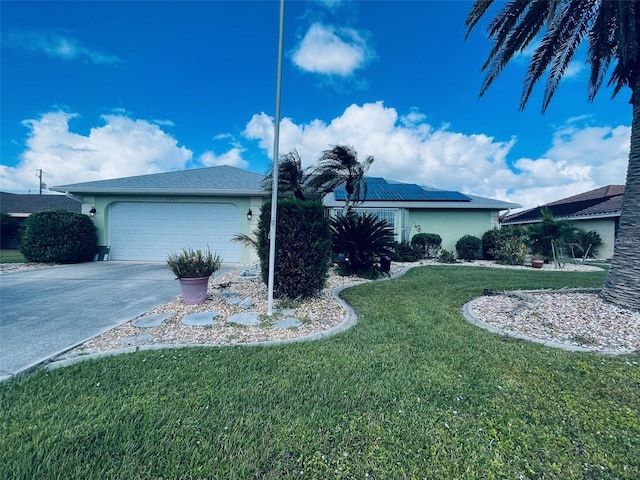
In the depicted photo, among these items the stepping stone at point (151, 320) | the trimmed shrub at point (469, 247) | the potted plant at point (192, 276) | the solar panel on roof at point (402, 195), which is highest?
the solar panel on roof at point (402, 195)

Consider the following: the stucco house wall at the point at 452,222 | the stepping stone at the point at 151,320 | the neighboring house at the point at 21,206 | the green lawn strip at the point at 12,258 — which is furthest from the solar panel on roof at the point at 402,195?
the neighboring house at the point at 21,206

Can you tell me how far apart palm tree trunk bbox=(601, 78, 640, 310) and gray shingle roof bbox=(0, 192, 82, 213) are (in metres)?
28.8

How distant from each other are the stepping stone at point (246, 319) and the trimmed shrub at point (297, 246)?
0.86m

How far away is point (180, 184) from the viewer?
1124 centimetres

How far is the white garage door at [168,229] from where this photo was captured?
36.3 feet

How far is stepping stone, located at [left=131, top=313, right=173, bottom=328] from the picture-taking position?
13.2 ft

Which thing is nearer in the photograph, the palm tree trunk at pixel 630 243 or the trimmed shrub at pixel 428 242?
the palm tree trunk at pixel 630 243

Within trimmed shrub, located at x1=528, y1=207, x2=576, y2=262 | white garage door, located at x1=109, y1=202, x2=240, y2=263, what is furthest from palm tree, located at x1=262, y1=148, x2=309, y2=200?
trimmed shrub, located at x1=528, y1=207, x2=576, y2=262

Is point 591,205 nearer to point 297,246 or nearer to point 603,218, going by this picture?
point 603,218

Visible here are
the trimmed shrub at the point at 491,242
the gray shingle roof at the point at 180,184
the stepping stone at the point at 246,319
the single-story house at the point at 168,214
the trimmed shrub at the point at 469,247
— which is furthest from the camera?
the trimmed shrub at the point at 469,247

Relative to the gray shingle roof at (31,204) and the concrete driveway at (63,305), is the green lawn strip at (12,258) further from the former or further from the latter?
the gray shingle roof at (31,204)

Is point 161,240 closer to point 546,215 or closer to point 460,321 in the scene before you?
point 460,321

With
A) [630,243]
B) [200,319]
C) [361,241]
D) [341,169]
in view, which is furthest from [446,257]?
[200,319]

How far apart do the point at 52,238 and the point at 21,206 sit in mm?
17869
